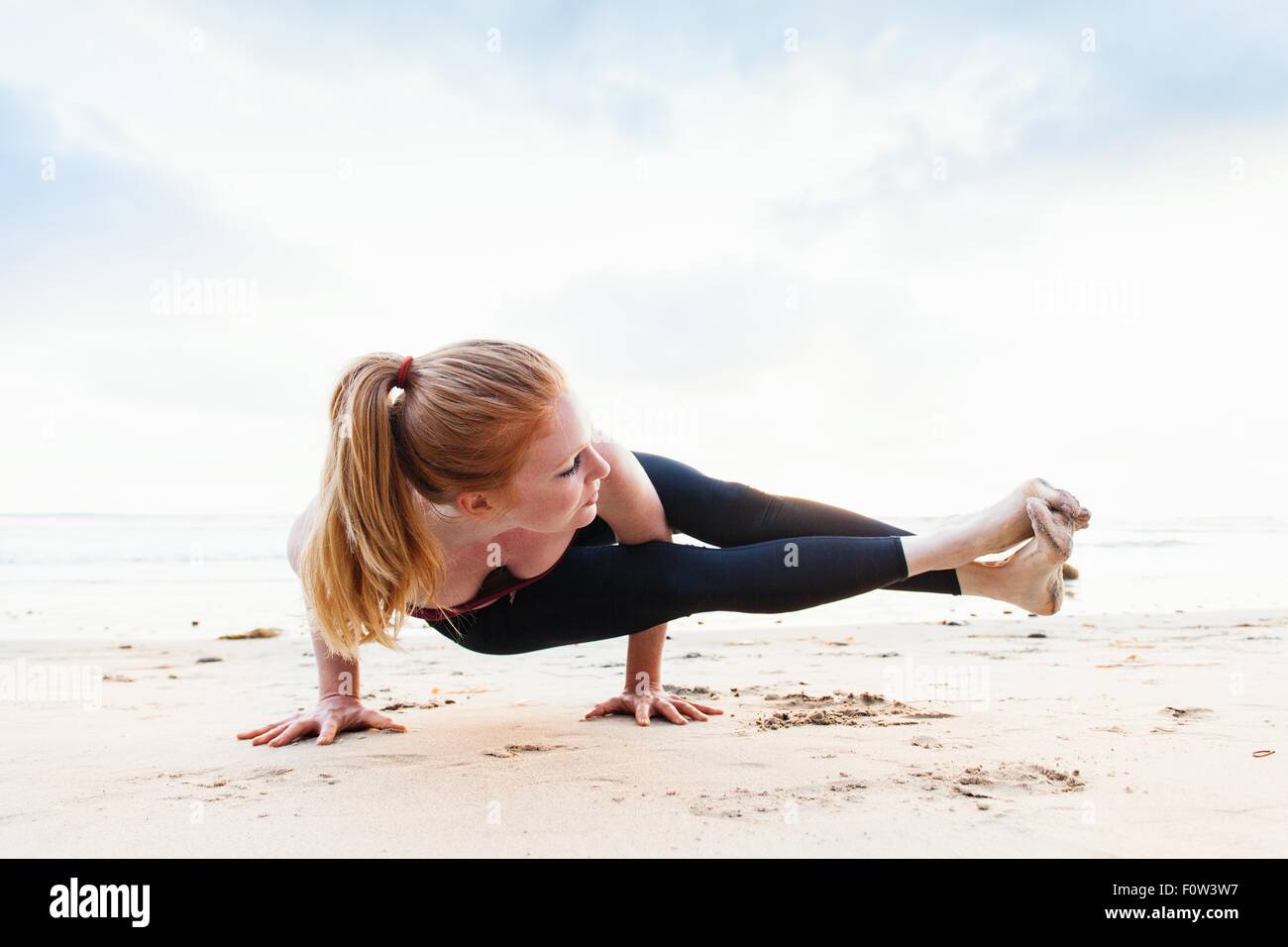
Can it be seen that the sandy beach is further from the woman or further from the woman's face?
the woman's face

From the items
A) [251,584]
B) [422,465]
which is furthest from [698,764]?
[251,584]

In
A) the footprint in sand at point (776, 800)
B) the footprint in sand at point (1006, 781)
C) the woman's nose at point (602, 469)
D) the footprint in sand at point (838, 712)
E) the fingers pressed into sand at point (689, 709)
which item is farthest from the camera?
the fingers pressed into sand at point (689, 709)

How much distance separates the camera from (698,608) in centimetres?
260

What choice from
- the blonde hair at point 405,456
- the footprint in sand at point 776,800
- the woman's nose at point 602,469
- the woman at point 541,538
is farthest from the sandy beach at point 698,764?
the woman's nose at point 602,469

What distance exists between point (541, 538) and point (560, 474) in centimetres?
35

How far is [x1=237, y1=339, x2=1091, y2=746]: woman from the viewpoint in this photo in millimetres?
2242

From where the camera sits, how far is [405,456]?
2283mm

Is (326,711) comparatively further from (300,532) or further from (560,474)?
(560,474)

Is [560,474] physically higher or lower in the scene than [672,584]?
higher

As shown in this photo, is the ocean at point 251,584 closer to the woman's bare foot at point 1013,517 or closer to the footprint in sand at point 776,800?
the woman's bare foot at point 1013,517

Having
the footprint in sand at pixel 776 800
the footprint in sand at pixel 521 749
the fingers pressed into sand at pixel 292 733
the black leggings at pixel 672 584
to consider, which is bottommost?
the footprint in sand at pixel 521 749

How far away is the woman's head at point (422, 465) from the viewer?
2.22 metres
